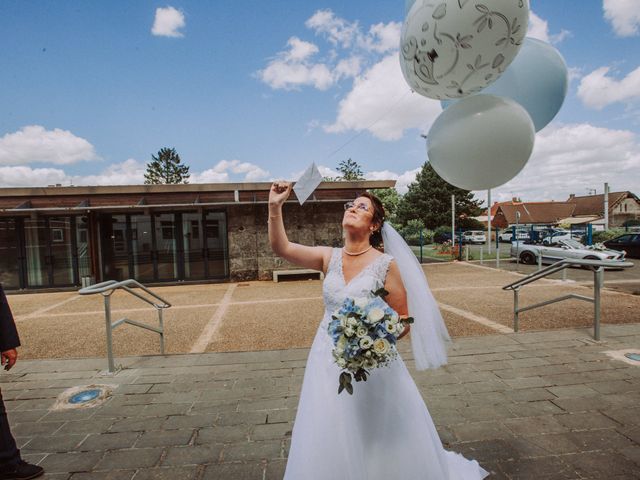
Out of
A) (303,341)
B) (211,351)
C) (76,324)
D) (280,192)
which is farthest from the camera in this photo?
(76,324)

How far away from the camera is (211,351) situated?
527cm

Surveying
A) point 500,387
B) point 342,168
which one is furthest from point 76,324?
point 342,168

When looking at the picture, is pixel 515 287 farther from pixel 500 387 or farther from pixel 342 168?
pixel 342 168

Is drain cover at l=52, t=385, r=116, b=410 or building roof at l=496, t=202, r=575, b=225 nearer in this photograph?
drain cover at l=52, t=385, r=116, b=410

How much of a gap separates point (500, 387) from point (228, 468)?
2.72 meters

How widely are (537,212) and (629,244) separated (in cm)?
4594

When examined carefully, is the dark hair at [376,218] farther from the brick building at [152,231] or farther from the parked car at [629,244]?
the parked car at [629,244]

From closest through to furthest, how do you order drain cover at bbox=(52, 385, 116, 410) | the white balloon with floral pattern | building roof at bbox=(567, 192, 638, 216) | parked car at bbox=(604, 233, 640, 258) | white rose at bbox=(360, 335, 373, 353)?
white rose at bbox=(360, 335, 373, 353) < the white balloon with floral pattern < drain cover at bbox=(52, 385, 116, 410) < parked car at bbox=(604, 233, 640, 258) < building roof at bbox=(567, 192, 638, 216)

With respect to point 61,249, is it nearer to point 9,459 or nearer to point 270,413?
point 9,459

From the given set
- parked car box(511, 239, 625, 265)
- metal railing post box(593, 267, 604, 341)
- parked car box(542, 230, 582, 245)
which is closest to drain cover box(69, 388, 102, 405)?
metal railing post box(593, 267, 604, 341)

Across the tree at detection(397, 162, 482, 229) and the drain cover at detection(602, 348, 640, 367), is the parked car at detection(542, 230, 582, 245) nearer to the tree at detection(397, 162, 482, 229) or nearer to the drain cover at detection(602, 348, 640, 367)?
the drain cover at detection(602, 348, 640, 367)

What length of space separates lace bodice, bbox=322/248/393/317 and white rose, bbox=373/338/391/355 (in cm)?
41

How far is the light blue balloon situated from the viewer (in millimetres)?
2639

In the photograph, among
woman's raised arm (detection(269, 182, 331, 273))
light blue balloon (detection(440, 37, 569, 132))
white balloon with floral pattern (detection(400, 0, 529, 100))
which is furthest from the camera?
light blue balloon (detection(440, 37, 569, 132))
